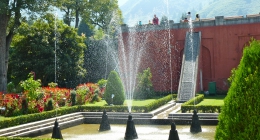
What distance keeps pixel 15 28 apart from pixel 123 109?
10330 mm

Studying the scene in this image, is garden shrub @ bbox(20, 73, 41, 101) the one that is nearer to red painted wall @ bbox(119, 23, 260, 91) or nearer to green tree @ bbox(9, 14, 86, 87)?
green tree @ bbox(9, 14, 86, 87)

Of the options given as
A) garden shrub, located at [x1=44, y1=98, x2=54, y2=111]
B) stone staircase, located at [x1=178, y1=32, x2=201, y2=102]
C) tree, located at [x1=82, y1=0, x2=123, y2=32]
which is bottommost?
garden shrub, located at [x1=44, y1=98, x2=54, y2=111]

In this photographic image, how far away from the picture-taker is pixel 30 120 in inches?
492

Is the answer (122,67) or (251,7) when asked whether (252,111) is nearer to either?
(122,67)

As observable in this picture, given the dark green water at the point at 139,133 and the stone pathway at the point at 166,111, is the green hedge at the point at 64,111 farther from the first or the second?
the dark green water at the point at 139,133

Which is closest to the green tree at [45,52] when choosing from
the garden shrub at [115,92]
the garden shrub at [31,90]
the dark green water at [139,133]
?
the garden shrub at [115,92]

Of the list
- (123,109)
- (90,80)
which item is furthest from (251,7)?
→ (123,109)

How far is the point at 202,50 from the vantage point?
23188mm

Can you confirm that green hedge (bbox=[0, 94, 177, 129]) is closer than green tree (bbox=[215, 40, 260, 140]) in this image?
No

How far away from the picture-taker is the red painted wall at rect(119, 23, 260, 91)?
22180 mm

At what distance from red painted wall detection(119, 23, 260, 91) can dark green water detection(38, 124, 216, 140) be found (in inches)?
402

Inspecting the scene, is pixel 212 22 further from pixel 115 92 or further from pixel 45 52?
pixel 45 52

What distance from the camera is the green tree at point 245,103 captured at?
359 cm

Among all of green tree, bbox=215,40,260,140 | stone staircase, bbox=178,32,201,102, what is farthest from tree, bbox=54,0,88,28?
green tree, bbox=215,40,260,140
